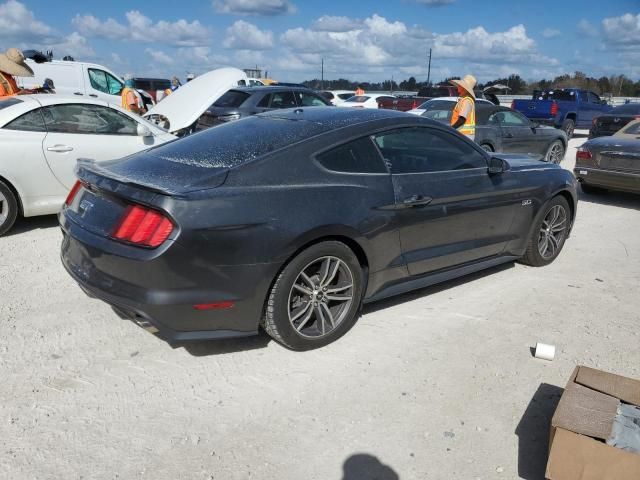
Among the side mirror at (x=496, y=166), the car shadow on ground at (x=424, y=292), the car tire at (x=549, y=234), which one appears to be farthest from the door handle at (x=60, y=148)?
the car tire at (x=549, y=234)

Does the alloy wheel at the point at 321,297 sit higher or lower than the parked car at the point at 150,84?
lower

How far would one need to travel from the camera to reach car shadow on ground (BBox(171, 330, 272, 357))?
3585 millimetres

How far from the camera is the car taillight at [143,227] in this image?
9.65ft

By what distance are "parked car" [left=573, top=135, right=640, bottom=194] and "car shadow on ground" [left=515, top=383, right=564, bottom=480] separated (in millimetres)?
6113

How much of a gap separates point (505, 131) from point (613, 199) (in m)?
2.37

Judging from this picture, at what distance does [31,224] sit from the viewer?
636 cm

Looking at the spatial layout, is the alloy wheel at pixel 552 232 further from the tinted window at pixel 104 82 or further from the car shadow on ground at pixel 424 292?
the tinted window at pixel 104 82

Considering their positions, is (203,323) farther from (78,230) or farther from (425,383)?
(425,383)

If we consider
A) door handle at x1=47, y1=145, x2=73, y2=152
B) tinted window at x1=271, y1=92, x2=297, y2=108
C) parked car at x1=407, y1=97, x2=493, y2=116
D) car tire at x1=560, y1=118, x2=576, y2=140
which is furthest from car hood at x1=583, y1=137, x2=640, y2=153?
Result: car tire at x1=560, y1=118, x2=576, y2=140

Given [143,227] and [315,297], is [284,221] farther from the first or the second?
[143,227]

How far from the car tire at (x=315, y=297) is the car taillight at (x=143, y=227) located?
0.73 meters

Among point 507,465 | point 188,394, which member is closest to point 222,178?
point 188,394

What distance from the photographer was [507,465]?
2.66m

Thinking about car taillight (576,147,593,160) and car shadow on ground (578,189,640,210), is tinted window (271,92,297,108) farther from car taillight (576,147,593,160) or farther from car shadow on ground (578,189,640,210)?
car shadow on ground (578,189,640,210)
